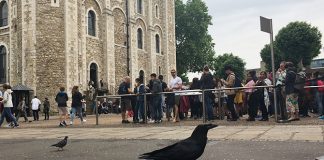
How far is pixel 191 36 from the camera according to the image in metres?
52.0

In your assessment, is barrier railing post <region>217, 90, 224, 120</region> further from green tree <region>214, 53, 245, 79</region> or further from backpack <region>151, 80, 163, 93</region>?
green tree <region>214, 53, 245, 79</region>

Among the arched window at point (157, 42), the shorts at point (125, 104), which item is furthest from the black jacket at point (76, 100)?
the arched window at point (157, 42)

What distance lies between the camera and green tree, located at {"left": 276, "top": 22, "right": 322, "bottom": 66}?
5066 centimetres

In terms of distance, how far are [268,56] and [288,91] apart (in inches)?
1950

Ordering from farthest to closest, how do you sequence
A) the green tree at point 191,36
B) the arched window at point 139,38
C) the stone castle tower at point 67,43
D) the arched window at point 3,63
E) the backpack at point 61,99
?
the green tree at point 191,36, the arched window at point 139,38, the arched window at point 3,63, the stone castle tower at point 67,43, the backpack at point 61,99

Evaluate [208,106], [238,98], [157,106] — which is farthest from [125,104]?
[238,98]

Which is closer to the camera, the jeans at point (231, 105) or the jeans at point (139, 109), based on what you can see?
the jeans at point (231, 105)

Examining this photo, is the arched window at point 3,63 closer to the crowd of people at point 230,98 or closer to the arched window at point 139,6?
the arched window at point 139,6

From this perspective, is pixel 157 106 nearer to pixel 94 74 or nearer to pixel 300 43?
pixel 94 74

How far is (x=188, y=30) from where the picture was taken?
5200 cm

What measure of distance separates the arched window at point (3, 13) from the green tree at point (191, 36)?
→ 2483 centimetres

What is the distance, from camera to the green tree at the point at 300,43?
50656 millimetres

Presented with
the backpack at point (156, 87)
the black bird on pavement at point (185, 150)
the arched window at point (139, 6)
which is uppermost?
the arched window at point (139, 6)

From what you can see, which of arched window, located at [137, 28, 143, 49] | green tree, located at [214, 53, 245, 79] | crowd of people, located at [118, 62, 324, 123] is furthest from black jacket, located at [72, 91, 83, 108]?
green tree, located at [214, 53, 245, 79]
